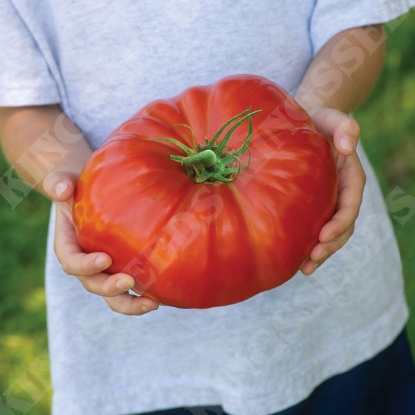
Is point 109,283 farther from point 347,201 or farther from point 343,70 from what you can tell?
point 343,70

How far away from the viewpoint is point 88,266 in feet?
2.83

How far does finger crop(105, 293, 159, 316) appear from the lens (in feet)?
3.02

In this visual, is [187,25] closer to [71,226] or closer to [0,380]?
[71,226]

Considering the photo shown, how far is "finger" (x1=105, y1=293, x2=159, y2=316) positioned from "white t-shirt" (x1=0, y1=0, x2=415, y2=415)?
22cm

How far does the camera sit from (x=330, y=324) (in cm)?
124

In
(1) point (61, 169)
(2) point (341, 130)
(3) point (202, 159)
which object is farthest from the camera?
(1) point (61, 169)

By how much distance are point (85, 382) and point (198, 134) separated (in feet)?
1.86

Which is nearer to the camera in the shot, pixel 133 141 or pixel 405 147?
pixel 133 141

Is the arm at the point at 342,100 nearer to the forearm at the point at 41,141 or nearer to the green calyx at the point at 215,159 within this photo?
the green calyx at the point at 215,159

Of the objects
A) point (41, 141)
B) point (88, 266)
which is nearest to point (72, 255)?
point (88, 266)

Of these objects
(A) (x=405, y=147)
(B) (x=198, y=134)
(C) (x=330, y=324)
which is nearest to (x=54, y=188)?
(B) (x=198, y=134)

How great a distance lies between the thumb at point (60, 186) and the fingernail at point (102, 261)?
111mm

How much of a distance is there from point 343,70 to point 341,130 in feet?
0.98

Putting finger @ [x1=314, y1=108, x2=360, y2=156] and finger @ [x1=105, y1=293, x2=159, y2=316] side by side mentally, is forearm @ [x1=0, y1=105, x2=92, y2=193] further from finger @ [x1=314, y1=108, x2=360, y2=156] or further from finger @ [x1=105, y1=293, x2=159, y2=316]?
finger @ [x1=314, y1=108, x2=360, y2=156]
